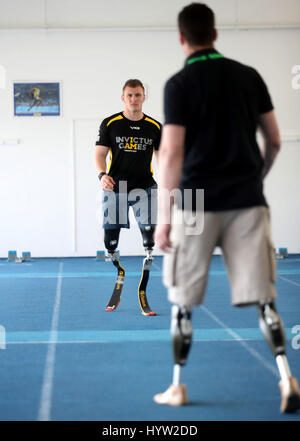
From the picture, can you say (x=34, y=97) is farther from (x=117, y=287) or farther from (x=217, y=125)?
(x=217, y=125)

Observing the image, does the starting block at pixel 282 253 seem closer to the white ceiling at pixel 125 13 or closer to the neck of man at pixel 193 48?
the white ceiling at pixel 125 13

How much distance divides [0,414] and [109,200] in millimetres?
2638

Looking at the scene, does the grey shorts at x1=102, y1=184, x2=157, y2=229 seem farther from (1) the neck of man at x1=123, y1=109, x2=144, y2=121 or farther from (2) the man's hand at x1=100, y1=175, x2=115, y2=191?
(1) the neck of man at x1=123, y1=109, x2=144, y2=121

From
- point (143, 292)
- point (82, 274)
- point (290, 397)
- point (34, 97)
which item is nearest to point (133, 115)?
point (143, 292)

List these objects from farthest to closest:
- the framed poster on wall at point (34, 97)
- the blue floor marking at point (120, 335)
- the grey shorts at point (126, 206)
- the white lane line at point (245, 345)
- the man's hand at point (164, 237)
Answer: the framed poster on wall at point (34, 97), the grey shorts at point (126, 206), the blue floor marking at point (120, 335), the white lane line at point (245, 345), the man's hand at point (164, 237)

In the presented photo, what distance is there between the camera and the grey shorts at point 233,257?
2.36 meters

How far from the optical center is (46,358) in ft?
11.2

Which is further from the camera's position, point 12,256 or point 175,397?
point 12,256

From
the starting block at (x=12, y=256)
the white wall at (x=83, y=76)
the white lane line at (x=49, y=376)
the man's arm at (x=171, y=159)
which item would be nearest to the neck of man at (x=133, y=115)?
the white lane line at (x=49, y=376)

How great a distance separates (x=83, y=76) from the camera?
10.2 meters

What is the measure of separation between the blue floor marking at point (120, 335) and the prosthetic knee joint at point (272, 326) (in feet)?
4.90

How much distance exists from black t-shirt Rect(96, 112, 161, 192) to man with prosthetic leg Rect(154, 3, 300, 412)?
7.88ft

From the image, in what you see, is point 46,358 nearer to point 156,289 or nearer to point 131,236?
point 156,289

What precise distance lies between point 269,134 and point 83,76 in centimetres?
813
